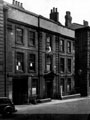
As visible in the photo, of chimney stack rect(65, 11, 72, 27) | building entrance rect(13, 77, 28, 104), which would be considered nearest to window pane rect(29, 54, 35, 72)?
building entrance rect(13, 77, 28, 104)

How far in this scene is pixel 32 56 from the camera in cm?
3114

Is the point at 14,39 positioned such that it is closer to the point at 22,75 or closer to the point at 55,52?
the point at 22,75

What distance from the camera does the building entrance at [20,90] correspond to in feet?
94.5

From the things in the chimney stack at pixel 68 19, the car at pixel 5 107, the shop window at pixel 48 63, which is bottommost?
the car at pixel 5 107

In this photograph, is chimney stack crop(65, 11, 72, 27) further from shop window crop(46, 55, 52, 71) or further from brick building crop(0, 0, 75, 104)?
shop window crop(46, 55, 52, 71)

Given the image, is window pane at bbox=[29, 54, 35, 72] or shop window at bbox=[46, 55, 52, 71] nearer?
window pane at bbox=[29, 54, 35, 72]

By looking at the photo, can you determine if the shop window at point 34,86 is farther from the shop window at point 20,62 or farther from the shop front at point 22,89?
the shop window at point 20,62

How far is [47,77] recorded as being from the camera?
3303 cm

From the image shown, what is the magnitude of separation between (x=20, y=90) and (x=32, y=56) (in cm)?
484

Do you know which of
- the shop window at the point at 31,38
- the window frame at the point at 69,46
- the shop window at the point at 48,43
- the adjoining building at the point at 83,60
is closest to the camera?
the shop window at the point at 31,38

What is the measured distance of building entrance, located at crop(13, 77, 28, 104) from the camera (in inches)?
1134

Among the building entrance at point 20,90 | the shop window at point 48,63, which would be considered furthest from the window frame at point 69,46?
the building entrance at point 20,90

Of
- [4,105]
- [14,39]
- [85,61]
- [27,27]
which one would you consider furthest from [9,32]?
[85,61]

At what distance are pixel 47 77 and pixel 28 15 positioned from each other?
8.97 meters
